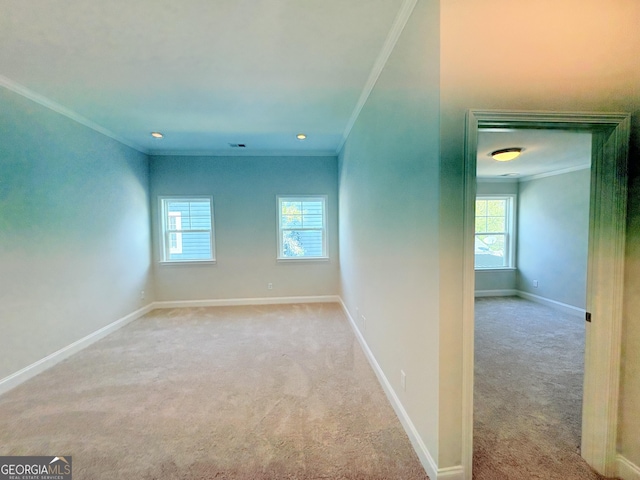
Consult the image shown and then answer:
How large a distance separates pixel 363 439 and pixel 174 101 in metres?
3.53

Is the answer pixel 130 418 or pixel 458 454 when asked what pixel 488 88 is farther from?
pixel 130 418

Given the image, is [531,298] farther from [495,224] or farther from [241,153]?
[241,153]

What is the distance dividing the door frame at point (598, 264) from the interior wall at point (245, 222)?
374 cm

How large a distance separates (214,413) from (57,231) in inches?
105

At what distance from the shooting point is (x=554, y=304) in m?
4.82

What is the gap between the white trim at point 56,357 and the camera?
2.42m

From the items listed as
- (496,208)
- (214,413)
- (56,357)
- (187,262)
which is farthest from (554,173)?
(56,357)

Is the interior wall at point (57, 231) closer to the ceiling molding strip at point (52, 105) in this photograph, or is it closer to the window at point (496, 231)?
the ceiling molding strip at point (52, 105)

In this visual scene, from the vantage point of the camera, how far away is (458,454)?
1.42 metres

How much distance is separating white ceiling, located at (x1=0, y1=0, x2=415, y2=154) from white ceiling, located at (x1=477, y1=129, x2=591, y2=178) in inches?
56.3

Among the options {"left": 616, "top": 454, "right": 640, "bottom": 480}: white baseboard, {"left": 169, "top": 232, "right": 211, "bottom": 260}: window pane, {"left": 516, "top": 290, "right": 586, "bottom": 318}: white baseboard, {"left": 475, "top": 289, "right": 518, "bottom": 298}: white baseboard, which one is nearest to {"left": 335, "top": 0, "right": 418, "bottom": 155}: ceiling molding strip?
{"left": 616, "top": 454, "right": 640, "bottom": 480}: white baseboard

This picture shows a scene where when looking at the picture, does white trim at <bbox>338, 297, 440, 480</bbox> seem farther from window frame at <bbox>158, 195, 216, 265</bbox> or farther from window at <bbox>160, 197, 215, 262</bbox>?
window at <bbox>160, 197, 215, 262</bbox>

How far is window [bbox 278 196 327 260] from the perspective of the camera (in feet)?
16.6

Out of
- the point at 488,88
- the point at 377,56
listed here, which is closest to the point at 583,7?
the point at 488,88
